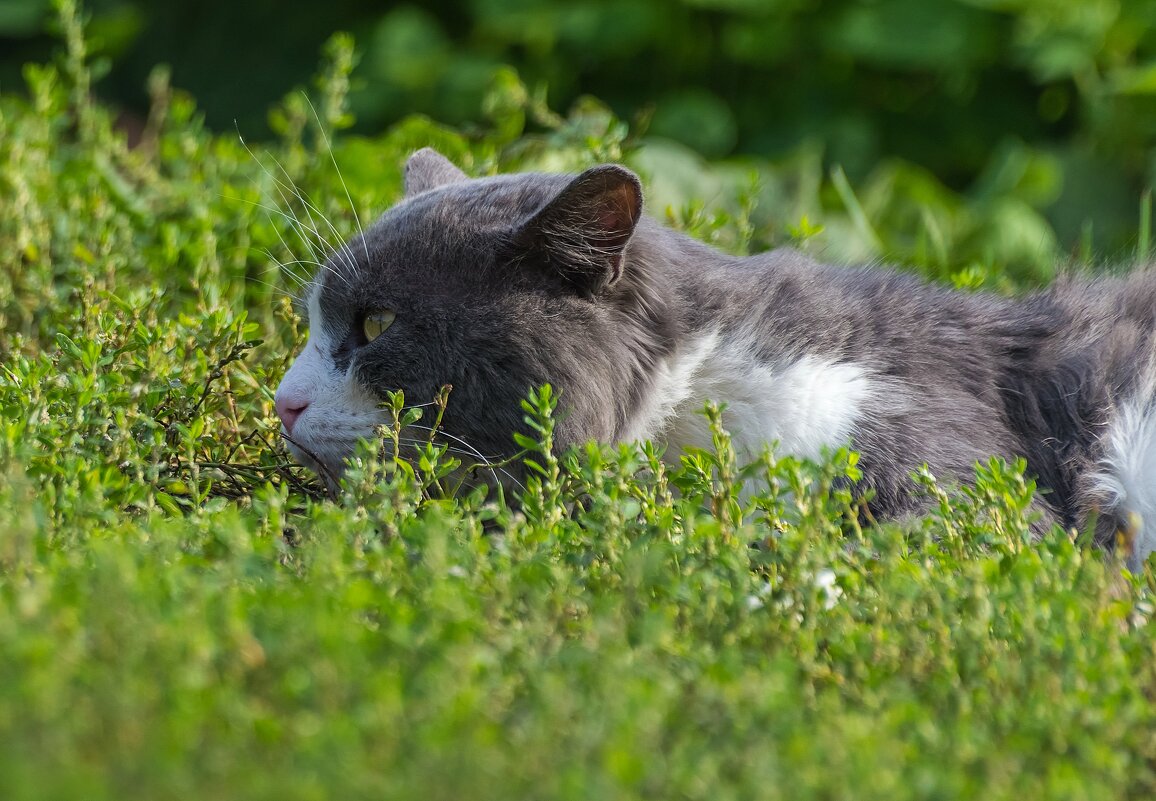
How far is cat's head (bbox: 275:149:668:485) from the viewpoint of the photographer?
5.70 feet

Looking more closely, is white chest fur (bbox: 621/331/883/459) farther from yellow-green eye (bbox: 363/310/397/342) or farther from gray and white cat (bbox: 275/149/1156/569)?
yellow-green eye (bbox: 363/310/397/342)

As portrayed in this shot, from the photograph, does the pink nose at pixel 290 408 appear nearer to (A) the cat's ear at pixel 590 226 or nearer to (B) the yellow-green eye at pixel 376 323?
(B) the yellow-green eye at pixel 376 323

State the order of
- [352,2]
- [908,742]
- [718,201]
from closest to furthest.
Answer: [908,742] → [718,201] → [352,2]

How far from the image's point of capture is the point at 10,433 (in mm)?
1427

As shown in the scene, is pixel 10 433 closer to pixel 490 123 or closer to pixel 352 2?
pixel 490 123

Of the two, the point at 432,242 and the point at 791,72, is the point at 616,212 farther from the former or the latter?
the point at 791,72

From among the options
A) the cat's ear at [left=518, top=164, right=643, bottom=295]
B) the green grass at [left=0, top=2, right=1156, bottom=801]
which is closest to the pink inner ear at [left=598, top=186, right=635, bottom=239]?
the cat's ear at [left=518, top=164, right=643, bottom=295]

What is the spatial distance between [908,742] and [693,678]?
19 centimetres

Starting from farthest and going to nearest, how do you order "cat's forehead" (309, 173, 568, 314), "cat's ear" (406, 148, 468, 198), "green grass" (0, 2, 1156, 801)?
"cat's ear" (406, 148, 468, 198) → "cat's forehead" (309, 173, 568, 314) → "green grass" (0, 2, 1156, 801)

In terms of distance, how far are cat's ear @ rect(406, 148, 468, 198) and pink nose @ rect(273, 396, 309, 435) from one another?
509mm

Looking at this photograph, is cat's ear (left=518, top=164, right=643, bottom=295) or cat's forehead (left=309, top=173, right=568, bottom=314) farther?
cat's forehead (left=309, top=173, right=568, bottom=314)

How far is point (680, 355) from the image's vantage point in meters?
1.85

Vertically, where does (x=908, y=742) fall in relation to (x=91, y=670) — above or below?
below

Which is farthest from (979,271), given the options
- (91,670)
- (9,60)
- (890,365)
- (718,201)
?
(9,60)
